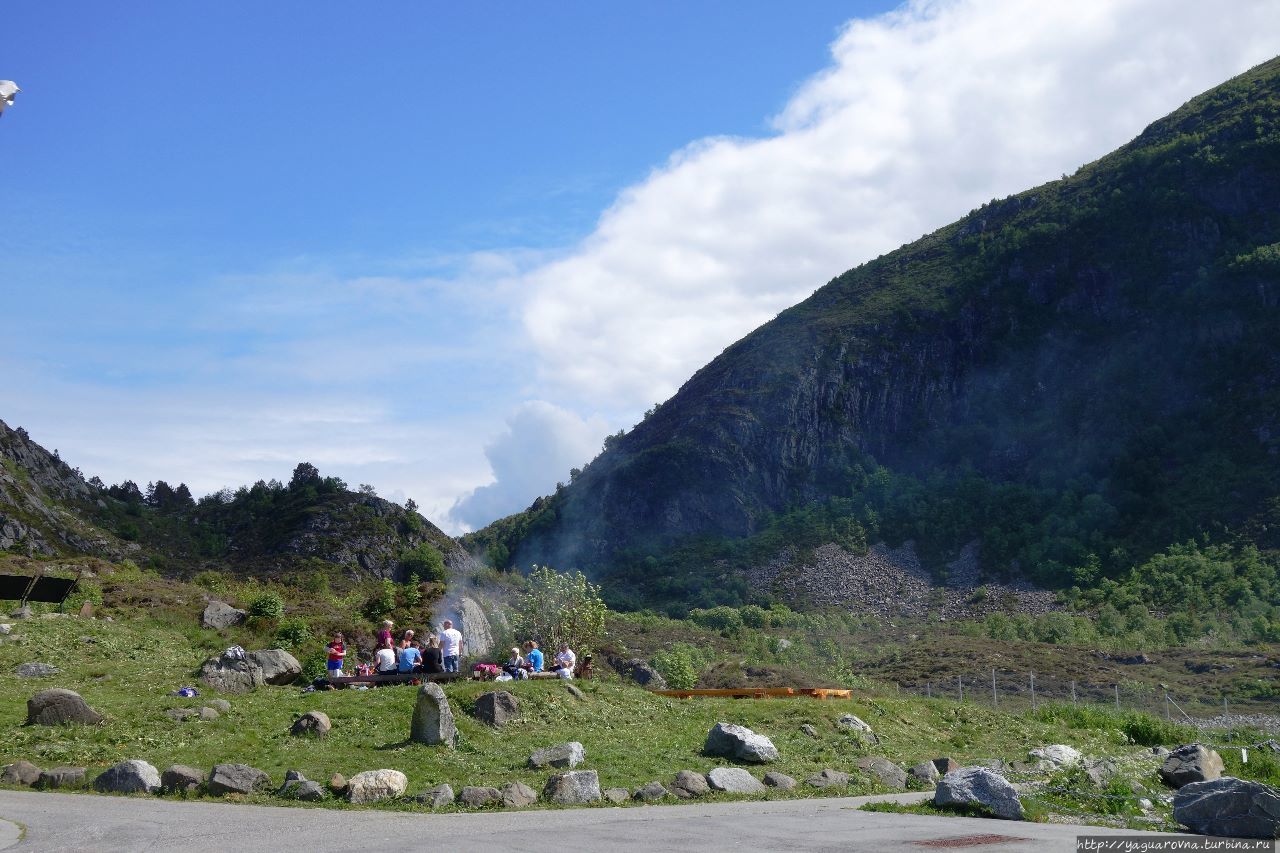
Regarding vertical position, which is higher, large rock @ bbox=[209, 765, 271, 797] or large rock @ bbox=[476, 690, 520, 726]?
large rock @ bbox=[476, 690, 520, 726]

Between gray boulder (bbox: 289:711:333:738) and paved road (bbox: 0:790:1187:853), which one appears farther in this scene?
gray boulder (bbox: 289:711:333:738)

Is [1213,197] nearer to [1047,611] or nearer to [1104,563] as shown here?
[1104,563]

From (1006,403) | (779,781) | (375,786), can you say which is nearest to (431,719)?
(375,786)

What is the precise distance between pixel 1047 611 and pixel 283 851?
339 feet

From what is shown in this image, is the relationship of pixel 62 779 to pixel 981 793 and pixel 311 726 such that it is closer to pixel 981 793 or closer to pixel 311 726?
pixel 311 726

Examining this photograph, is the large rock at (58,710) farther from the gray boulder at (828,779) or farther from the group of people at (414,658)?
the gray boulder at (828,779)

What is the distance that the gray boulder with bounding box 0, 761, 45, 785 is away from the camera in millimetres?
20000

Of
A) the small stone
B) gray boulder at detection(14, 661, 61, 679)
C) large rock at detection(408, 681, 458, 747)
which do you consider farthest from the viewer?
gray boulder at detection(14, 661, 61, 679)

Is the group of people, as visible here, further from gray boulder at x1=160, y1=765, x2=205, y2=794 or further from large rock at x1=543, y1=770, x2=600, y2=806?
large rock at x1=543, y1=770, x2=600, y2=806

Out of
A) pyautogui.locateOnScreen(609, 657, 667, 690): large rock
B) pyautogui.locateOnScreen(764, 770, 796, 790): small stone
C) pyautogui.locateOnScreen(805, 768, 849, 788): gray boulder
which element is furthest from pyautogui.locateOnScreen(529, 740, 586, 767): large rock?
pyautogui.locateOnScreen(609, 657, 667, 690): large rock

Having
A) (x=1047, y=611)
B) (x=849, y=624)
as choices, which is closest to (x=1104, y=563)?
(x=1047, y=611)

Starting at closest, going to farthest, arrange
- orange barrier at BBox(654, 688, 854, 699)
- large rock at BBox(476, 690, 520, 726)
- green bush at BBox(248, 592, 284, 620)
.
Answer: large rock at BBox(476, 690, 520, 726) → orange barrier at BBox(654, 688, 854, 699) → green bush at BBox(248, 592, 284, 620)

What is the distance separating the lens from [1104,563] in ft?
389

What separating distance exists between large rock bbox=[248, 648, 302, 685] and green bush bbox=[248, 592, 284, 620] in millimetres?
10425
